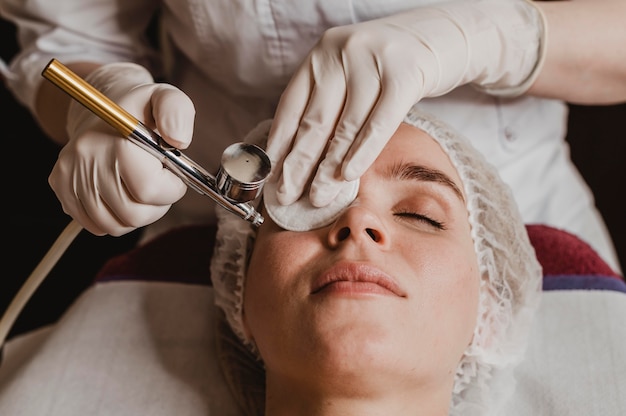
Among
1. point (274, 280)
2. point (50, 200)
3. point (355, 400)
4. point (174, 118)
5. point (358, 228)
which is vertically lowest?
point (50, 200)

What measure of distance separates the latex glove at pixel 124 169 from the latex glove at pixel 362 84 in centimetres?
21

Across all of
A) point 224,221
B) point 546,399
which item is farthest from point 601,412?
point 224,221

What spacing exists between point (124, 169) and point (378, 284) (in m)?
0.45

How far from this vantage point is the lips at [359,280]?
109 cm

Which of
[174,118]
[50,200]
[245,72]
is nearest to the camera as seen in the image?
[174,118]

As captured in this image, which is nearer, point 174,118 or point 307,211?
point 174,118

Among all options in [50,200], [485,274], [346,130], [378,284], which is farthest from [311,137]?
[50,200]

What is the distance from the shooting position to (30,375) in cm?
146

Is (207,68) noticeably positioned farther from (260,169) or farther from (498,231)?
(498,231)

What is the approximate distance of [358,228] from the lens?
1.12m

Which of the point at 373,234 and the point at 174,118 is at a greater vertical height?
the point at 174,118

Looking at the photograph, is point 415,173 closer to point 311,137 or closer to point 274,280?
point 311,137

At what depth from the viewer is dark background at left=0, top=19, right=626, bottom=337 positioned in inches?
87.0

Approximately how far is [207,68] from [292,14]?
0.93 feet
